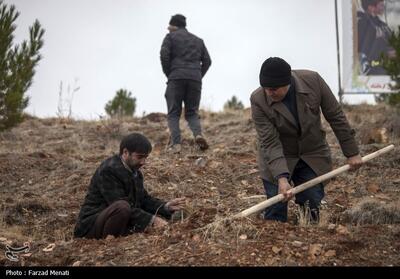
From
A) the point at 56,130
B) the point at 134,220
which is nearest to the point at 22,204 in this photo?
the point at 134,220

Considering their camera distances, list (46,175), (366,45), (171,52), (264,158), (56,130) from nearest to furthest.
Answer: (264,158) → (46,175) → (171,52) → (56,130) → (366,45)

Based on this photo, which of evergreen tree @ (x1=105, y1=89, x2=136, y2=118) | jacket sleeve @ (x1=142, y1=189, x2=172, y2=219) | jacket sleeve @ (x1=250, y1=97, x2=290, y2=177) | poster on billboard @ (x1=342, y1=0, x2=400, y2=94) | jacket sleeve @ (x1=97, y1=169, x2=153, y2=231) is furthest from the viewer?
evergreen tree @ (x1=105, y1=89, x2=136, y2=118)

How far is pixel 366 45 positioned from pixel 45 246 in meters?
10.8

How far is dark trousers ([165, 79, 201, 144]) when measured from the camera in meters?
10.2

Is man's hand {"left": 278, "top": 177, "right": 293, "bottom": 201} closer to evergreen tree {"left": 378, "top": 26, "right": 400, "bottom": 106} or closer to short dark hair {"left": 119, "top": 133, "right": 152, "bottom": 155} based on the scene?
short dark hair {"left": 119, "top": 133, "right": 152, "bottom": 155}

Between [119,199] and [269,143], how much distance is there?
4.92 ft

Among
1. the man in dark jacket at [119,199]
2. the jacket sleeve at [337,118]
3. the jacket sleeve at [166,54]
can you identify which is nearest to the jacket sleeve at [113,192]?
the man in dark jacket at [119,199]

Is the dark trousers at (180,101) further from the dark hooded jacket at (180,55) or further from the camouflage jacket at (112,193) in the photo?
the camouflage jacket at (112,193)

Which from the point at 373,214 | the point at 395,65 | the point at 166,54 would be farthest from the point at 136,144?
the point at 395,65

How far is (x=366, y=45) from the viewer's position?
49.4 feet

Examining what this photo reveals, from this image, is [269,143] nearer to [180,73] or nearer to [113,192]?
[113,192]

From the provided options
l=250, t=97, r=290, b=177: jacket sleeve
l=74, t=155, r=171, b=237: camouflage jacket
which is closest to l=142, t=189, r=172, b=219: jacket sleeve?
l=74, t=155, r=171, b=237: camouflage jacket

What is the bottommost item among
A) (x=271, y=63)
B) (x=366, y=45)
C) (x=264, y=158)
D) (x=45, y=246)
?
(x=45, y=246)
